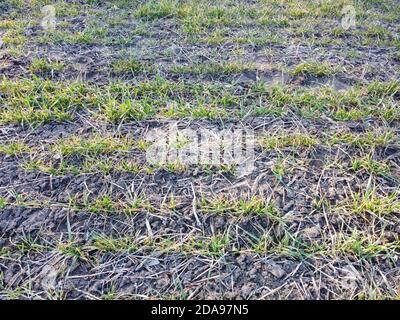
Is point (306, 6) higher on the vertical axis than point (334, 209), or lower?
higher

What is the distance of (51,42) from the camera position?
271 centimetres

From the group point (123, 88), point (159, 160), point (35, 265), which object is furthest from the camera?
point (123, 88)

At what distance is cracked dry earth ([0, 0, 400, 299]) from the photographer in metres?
1.41

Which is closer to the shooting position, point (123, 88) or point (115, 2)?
point (123, 88)

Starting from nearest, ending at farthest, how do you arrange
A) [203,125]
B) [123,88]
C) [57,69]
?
[203,125] → [123,88] → [57,69]

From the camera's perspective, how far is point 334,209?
160 cm

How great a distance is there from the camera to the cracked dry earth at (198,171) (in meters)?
1.41

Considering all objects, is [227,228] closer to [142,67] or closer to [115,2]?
[142,67]

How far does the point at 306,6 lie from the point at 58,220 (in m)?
2.90

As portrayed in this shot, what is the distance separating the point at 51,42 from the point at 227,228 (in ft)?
6.82

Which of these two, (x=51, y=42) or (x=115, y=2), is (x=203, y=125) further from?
(x=115, y=2)

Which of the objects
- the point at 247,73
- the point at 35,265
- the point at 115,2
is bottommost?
the point at 35,265

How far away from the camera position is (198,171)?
5.83 ft

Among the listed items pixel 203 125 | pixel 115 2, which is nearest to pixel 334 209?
pixel 203 125
